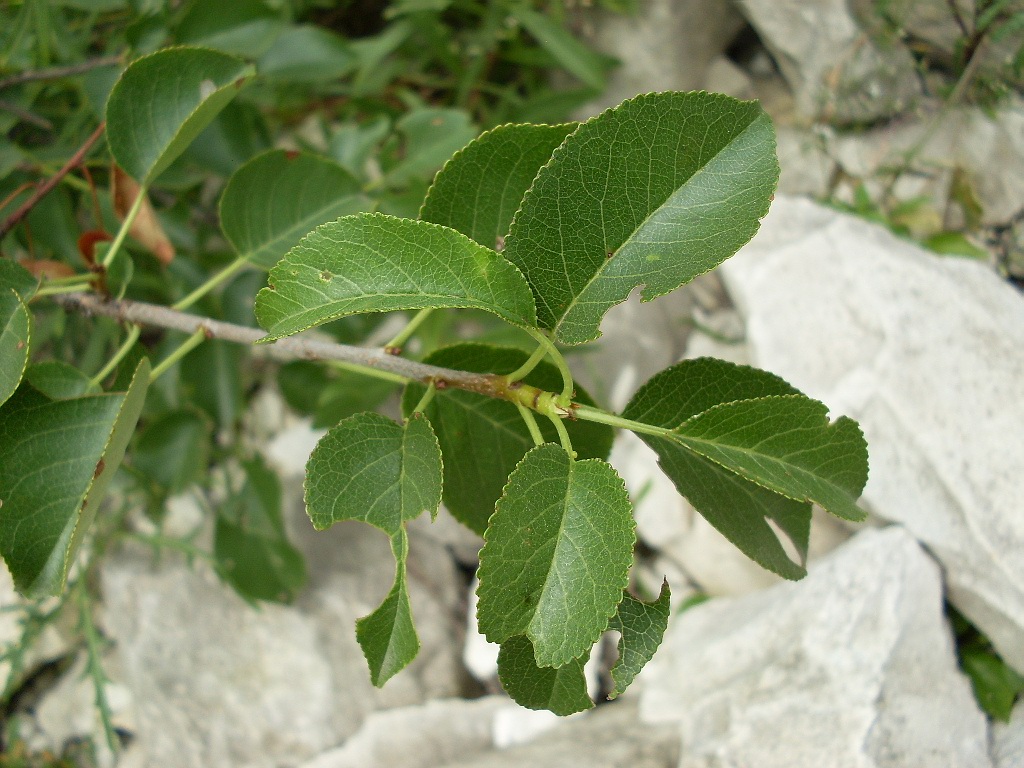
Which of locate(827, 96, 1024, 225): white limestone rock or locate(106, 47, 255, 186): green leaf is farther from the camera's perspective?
locate(827, 96, 1024, 225): white limestone rock

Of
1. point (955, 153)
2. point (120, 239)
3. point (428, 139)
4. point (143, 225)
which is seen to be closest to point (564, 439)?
point (120, 239)

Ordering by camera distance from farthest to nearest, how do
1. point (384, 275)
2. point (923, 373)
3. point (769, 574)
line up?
point (769, 574) < point (923, 373) < point (384, 275)

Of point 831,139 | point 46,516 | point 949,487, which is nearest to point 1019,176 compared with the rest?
point 831,139

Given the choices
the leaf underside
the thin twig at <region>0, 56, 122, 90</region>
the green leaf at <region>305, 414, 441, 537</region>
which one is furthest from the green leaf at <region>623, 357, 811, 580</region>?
the thin twig at <region>0, 56, 122, 90</region>

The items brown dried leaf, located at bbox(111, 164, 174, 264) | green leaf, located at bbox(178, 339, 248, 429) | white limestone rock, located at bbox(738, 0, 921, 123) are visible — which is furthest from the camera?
white limestone rock, located at bbox(738, 0, 921, 123)

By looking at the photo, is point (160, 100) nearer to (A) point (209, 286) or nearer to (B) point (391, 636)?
(A) point (209, 286)

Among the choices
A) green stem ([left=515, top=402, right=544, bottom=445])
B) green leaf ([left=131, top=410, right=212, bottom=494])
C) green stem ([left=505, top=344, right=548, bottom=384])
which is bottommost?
green leaf ([left=131, top=410, right=212, bottom=494])

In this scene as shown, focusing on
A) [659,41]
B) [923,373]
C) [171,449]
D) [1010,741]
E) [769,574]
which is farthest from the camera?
[659,41]

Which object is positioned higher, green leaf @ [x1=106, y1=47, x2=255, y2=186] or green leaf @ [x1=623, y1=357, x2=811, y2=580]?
green leaf @ [x1=106, y1=47, x2=255, y2=186]

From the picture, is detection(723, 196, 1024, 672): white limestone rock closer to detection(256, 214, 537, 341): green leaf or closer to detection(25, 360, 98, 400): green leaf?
detection(256, 214, 537, 341): green leaf

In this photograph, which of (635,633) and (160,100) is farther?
(160,100)
